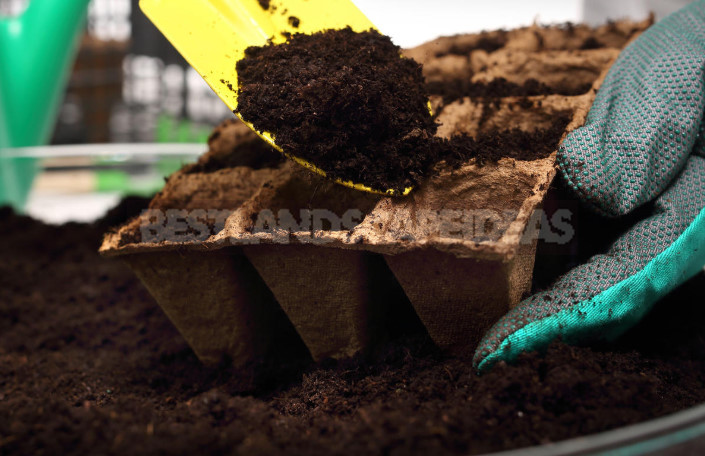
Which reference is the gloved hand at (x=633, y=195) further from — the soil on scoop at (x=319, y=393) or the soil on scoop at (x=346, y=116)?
the soil on scoop at (x=346, y=116)

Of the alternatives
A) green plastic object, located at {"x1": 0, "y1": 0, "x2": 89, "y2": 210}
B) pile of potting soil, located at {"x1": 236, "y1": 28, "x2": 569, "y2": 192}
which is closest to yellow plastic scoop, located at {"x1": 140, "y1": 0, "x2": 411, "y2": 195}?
pile of potting soil, located at {"x1": 236, "y1": 28, "x2": 569, "y2": 192}

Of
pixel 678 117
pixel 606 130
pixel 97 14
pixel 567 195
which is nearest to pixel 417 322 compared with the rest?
pixel 567 195

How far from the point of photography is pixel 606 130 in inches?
37.8

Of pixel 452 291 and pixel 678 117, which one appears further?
pixel 678 117

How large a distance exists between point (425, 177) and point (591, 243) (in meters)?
0.37

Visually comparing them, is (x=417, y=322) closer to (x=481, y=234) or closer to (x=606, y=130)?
(x=481, y=234)

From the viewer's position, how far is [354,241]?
2.71 feet

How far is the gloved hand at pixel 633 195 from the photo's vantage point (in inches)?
32.4

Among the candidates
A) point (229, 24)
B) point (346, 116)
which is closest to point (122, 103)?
point (229, 24)

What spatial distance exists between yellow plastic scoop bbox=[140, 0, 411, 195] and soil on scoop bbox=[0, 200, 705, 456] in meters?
0.54

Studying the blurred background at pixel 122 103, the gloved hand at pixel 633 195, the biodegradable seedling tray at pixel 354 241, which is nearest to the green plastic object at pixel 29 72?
the blurred background at pixel 122 103

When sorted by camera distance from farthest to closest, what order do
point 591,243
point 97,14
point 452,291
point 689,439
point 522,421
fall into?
point 97,14 → point 591,243 → point 452,291 → point 522,421 → point 689,439

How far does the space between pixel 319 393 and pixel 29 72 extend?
2.01 metres

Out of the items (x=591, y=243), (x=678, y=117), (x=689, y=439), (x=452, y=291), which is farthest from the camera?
(x=591, y=243)
